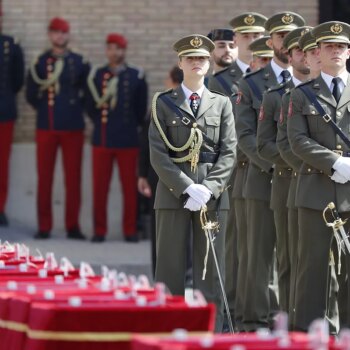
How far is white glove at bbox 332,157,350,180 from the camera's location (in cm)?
1028

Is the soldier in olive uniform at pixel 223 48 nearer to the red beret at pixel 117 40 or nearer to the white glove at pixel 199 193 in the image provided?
the white glove at pixel 199 193

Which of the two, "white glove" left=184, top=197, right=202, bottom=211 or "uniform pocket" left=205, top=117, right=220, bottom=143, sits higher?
"uniform pocket" left=205, top=117, right=220, bottom=143

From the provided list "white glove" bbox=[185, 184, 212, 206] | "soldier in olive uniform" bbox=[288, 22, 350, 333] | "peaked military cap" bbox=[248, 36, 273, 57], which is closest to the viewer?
"soldier in olive uniform" bbox=[288, 22, 350, 333]

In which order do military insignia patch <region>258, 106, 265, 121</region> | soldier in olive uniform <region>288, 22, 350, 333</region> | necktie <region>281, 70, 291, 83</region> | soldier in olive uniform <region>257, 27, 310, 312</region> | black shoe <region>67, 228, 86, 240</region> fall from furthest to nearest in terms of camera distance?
black shoe <region>67, 228, 86, 240</region> < necktie <region>281, 70, 291, 83</region> < military insignia patch <region>258, 106, 265, 121</region> < soldier in olive uniform <region>257, 27, 310, 312</region> < soldier in olive uniform <region>288, 22, 350, 333</region>

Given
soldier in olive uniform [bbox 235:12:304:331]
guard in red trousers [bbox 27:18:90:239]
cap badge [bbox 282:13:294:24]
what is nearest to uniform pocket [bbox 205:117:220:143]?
soldier in olive uniform [bbox 235:12:304:331]

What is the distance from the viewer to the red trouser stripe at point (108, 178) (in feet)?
59.3

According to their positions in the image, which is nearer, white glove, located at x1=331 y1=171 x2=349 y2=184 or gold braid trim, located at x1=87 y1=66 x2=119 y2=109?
white glove, located at x1=331 y1=171 x2=349 y2=184

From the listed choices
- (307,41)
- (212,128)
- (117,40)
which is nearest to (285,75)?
(307,41)

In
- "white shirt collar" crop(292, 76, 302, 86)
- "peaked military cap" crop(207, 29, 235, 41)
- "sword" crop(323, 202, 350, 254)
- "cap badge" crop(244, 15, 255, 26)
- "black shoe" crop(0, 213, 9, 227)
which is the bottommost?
"black shoe" crop(0, 213, 9, 227)

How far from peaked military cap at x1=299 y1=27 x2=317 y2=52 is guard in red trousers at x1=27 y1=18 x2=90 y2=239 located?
7.14 m

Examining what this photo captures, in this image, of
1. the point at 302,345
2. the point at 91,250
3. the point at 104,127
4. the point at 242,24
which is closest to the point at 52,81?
the point at 104,127

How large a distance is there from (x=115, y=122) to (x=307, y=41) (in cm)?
716

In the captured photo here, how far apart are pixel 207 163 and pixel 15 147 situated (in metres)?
7.80

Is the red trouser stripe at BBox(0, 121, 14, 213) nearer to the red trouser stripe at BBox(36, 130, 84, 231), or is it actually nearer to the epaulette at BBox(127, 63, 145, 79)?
the red trouser stripe at BBox(36, 130, 84, 231)
